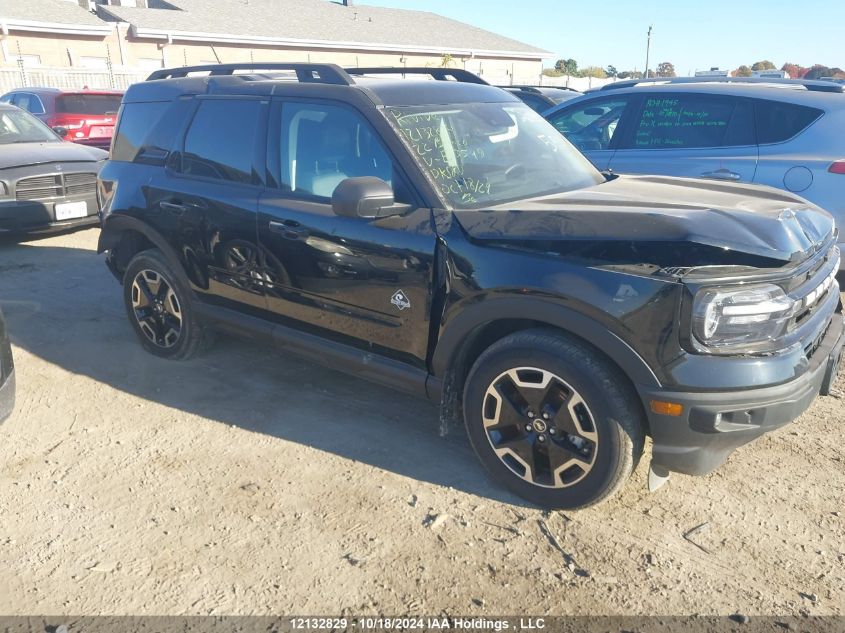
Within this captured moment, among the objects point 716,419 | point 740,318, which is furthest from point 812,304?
point 716,419

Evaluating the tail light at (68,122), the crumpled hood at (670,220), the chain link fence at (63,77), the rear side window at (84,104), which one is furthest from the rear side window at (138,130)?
the chain link fence at (63,77)

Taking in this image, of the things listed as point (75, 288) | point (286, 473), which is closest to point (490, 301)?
point (286, 473)

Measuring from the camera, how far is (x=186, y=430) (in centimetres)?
400

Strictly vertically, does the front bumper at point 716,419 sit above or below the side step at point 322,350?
above

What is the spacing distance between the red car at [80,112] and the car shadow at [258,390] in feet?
20.7

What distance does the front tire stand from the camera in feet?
9.56

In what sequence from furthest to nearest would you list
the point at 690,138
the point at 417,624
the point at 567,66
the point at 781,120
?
1. the point at 567,66
2. the point at 690,138
3. the point at 781,120
4. the point at 417,624

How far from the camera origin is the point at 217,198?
166 inches

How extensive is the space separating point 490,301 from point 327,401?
1.61 meters

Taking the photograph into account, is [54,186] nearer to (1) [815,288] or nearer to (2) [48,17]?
(1) [815,288]

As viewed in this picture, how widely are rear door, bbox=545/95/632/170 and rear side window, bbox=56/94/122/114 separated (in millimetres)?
8473

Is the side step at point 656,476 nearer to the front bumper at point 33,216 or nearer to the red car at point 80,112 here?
the front bumper at point 33,216

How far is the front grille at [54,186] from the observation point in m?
7.86

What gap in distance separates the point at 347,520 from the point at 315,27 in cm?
3349
